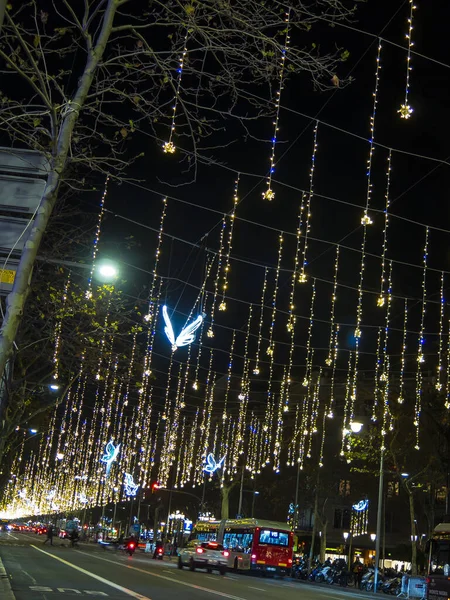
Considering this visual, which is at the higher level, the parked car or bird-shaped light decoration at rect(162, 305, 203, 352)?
bird-shaped light decoration at rect(162, 305, 203, 352)

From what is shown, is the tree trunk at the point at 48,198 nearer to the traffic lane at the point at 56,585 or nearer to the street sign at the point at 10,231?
the street sign at the point at 10,231

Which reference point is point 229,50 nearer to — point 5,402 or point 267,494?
point 5,402

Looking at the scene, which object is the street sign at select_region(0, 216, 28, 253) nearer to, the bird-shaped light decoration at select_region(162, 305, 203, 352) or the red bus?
the bird-shaped light decoration at select_region(162, 305, 203, 352)

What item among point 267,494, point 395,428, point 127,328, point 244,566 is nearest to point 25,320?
point 127,328

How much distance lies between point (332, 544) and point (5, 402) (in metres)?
53.3

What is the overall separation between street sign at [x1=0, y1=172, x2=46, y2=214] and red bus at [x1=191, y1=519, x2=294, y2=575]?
31.5 meters

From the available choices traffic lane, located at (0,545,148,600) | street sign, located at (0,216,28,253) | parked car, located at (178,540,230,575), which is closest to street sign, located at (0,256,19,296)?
street sign, located at (0,216,28,253)

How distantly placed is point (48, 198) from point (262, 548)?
104ft

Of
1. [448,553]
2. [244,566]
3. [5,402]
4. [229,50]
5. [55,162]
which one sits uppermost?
[229,50]

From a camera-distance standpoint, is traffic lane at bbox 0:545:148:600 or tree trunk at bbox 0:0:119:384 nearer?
tree trunk at bbox 0:0:119:384

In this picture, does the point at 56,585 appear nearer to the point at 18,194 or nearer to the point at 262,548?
the point at 18,194

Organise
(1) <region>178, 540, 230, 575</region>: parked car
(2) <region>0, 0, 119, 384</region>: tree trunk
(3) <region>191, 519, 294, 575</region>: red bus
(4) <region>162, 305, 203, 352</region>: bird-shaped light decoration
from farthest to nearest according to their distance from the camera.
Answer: (3) <region>191, 519, 294, 575</region>: red bus, (1) <region>178, 540, 230, 575</region>: parked car, (4) <region>162, 305, 203, 352</region>: bird-shaped light decoration, (2) <region>0, 0, 119, 384</region>: tree trunk

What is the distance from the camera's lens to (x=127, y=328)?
26.2 meters

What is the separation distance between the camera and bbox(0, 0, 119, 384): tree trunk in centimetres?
886
